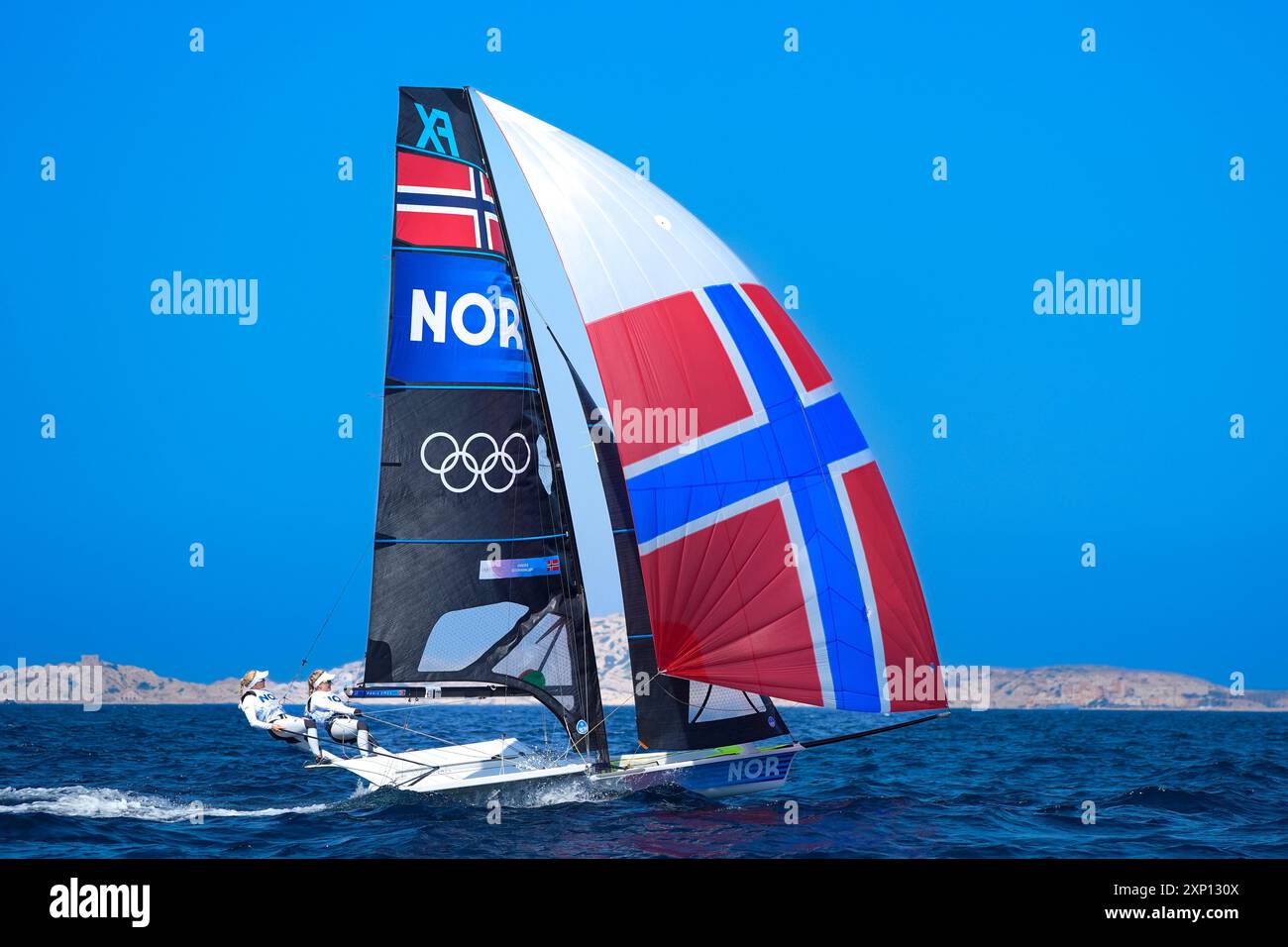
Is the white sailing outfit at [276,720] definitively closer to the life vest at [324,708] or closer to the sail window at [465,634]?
the life vest at [324,708]

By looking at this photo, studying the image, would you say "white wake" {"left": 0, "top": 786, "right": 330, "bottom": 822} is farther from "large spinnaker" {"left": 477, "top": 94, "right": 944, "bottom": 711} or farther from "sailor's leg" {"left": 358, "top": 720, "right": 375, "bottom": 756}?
"large spinnaker" {"left": 477, "top": 94, "right": 944, "bottom": 711}

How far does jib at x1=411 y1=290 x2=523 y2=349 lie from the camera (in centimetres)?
1517

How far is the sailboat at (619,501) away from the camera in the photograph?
47.0 feet

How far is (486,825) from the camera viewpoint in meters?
13.6

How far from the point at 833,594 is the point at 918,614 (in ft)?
3.80

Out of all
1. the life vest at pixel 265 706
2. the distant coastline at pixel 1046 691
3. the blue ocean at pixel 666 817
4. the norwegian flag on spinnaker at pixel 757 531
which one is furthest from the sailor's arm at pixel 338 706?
the distant coastline at pixel 1046 691

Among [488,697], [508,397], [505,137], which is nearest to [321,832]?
[488,697]

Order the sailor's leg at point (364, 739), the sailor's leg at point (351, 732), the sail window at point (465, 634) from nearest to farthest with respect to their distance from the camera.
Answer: the sailor's leg at point (351, 732)
the sailor's leg at point (364, 739)
the sail window at point (465, 634)

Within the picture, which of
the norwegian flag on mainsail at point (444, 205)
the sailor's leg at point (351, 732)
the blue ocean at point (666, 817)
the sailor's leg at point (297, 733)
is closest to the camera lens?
the blue ocean at point (666, 817)

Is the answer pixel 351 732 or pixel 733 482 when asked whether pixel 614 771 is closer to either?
pixel 351 732

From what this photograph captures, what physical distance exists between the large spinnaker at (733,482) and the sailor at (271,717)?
4367mm
